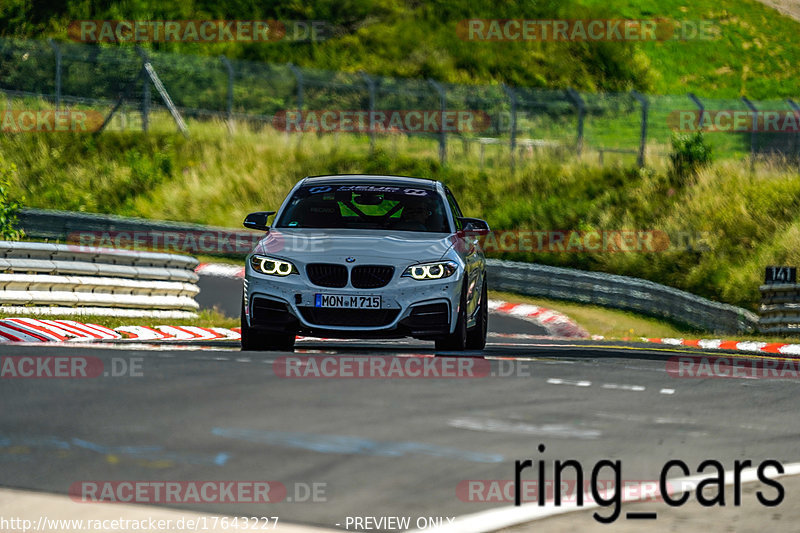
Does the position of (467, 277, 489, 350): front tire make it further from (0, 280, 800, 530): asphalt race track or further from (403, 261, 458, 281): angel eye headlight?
(0, 280, 800, 530): asphalt race track

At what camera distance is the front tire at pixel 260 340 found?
11602 millimetres

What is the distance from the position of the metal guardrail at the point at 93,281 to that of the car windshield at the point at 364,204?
5.11 meters

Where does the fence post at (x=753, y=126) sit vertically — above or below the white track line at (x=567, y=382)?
above

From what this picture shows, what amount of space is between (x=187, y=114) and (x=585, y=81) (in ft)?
84.1

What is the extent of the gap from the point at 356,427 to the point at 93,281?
10242 millimetres

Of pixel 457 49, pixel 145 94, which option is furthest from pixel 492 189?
pixel 457 49

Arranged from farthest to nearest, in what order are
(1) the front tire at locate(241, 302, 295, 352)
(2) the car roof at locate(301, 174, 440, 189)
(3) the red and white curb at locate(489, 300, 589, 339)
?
(3) the red and white curb at locate(489, 300, 589, 339) → (2) the car roof at locate(301, 174, 440, 189) → (1) the front tire at locate(241, 302, 295, 352)

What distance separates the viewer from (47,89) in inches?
1801

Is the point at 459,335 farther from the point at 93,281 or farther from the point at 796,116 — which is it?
the point at 796,116

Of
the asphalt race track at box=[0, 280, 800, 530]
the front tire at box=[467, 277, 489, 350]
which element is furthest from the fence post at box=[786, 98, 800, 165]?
the asphalt race track at box=[0, 280, 800, 530]

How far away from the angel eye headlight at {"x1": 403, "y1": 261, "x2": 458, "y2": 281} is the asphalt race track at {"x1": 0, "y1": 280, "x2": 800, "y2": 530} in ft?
3.16

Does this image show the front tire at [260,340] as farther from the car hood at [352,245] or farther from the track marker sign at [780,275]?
the track marker sign at [780,275]

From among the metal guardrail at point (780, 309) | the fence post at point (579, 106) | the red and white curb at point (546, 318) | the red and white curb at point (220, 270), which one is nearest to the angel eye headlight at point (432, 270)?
the red and white curb at point (546, 318)

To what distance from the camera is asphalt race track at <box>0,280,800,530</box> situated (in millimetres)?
6141
